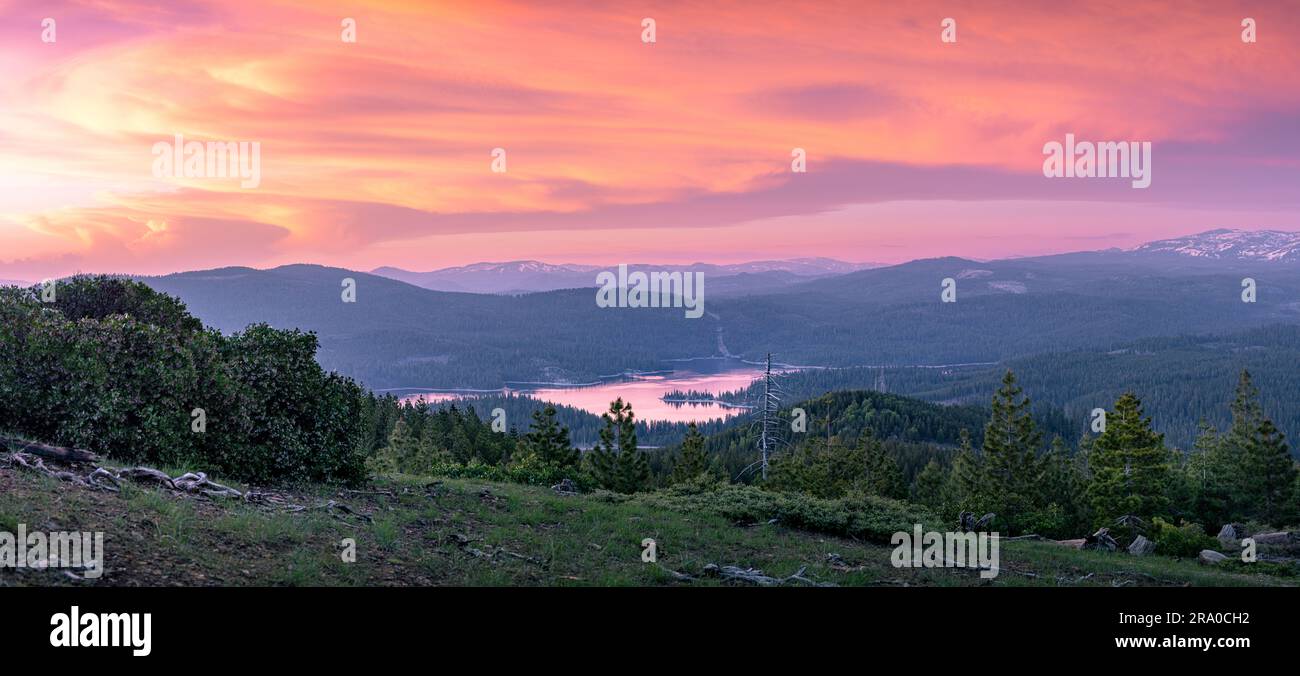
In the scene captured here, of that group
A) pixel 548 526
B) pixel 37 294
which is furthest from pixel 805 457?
pixel 37 294

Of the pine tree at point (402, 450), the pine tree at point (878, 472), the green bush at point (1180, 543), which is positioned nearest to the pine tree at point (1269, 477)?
the pine tree at point (878, 472)

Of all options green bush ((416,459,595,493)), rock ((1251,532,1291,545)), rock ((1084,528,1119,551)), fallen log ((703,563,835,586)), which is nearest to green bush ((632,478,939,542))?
green bush ((416,459,595,493))

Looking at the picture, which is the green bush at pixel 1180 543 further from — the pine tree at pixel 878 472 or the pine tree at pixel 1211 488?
the pine tree at pixel 878 472

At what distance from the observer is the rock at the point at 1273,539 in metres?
31.2

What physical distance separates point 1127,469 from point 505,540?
3499cm

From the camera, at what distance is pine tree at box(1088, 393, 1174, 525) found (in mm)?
39438

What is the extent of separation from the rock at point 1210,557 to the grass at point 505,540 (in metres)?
0.63

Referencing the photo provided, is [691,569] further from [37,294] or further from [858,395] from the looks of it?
[858,395]

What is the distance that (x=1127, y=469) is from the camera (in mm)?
40656
